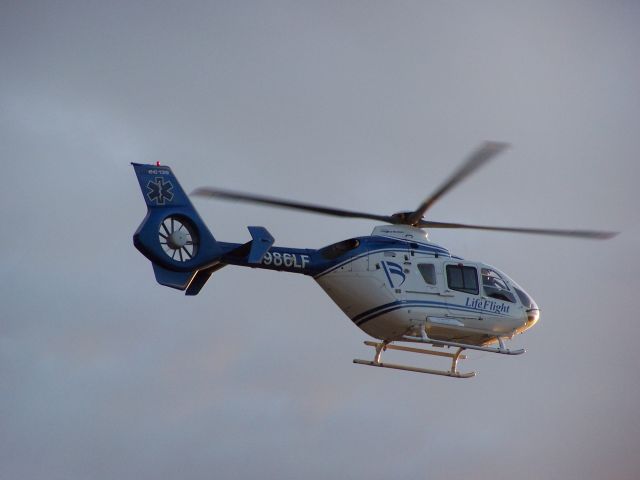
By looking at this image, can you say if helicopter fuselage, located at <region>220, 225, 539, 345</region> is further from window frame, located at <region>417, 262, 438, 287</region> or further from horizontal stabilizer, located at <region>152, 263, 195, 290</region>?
horizontal stabilizer, located at <region>152, 263, 195, 290</region>

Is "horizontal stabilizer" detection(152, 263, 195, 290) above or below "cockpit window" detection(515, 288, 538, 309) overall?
below

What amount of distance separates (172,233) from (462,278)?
6592 millimetres

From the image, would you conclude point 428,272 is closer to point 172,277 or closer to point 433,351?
point 433,351

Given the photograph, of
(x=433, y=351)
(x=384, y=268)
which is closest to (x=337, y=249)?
(x=384, y=268)

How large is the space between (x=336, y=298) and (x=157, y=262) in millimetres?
4184

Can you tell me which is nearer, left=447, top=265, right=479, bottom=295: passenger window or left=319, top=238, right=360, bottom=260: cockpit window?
left=319, top=238, right=360, bottom=260: cockpit window

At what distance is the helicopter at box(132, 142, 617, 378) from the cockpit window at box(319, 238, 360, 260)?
0.07ft

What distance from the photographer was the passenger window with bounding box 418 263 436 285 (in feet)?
88.6

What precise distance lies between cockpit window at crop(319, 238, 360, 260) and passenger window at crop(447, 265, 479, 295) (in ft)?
7.61

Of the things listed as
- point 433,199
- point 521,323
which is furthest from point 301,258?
point 521,323

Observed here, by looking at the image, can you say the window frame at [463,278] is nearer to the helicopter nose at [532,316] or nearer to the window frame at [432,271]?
the window frame at [432,271]

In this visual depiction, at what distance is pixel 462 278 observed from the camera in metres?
27.2

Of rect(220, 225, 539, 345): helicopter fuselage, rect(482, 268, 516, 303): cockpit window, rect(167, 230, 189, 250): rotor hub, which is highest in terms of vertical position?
rect(482, 268, 516, 303): cockpit window

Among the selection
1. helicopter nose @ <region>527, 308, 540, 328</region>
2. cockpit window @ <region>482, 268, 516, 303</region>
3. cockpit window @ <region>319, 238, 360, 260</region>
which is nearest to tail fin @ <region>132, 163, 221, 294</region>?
cockpit window @ <region>319, 238, 360, 260</region>
